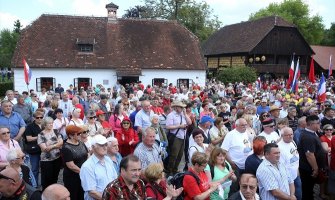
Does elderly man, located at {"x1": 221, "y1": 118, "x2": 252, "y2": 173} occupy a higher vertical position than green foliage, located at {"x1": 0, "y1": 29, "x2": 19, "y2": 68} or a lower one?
lower

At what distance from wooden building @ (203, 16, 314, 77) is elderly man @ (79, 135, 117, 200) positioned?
110 ft

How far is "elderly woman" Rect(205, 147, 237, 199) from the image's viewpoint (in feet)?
15.6

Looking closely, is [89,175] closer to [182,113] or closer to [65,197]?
[65,197]

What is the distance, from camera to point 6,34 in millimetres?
59906

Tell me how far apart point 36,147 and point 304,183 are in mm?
5376

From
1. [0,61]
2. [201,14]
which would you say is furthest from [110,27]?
[0,61]

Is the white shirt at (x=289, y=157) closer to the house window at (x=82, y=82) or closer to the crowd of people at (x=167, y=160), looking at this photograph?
the crowd of people at (x=167, y=160)

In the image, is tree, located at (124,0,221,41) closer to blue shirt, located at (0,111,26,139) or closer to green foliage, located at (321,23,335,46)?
green foliage, located at (321,23,335,46)

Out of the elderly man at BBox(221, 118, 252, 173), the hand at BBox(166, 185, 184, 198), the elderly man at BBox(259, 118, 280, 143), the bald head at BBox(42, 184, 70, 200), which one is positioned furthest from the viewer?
the elderly man at BBox(259, 118, 280, 143)

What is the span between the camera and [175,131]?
8094 millimetres

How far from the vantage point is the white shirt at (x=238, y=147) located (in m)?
5.91

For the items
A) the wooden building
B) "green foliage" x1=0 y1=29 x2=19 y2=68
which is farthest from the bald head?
"green foliage" x1=0 y1=29 x2=19 y2=68

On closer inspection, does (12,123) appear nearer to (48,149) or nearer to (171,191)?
(48,149)

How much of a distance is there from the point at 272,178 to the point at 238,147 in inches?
54.9
